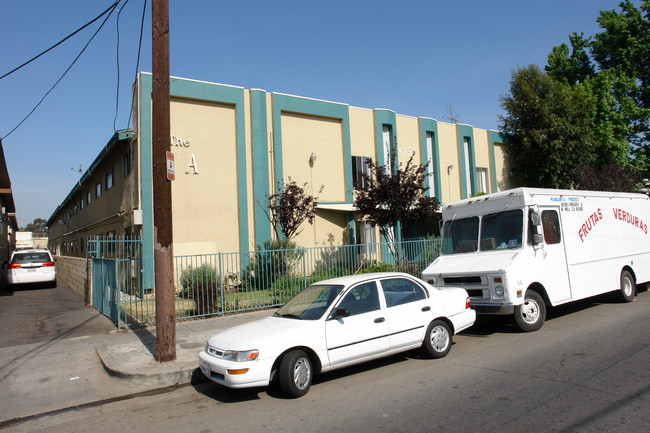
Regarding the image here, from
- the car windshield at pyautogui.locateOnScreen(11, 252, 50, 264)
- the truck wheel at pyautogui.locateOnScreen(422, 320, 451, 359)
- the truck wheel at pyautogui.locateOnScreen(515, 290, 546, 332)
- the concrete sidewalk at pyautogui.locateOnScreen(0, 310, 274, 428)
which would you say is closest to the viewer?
the concrete sidewalk at pyautogui.locateOnScreen(0, 310, 274, 428)

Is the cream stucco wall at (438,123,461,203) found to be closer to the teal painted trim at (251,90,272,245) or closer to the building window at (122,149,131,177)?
the teal painted trim at (251,90,272,245)

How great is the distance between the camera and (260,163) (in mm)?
17438

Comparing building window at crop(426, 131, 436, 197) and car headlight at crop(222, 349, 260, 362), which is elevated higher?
building window at crop(426, 131, 436, 197)

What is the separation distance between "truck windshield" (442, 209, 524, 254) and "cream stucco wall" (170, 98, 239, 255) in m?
8.97

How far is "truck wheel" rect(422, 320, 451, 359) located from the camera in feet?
22.9

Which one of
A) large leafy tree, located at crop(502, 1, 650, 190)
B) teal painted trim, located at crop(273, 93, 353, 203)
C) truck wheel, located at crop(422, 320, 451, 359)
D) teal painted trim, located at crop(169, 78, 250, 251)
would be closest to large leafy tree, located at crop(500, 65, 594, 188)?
large leafy tree, located at crop(502, 1, 650, 190)

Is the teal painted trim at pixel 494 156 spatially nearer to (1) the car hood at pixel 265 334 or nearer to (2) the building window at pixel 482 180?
(2) the building window at pixel 482 180

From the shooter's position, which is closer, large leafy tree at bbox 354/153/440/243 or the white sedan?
the white sedan

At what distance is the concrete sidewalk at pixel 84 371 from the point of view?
607 cm

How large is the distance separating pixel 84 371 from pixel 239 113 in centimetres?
1191

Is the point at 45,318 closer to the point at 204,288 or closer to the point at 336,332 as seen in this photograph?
the point at 204,288

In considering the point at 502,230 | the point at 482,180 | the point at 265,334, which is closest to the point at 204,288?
Answer: the point at 265,334

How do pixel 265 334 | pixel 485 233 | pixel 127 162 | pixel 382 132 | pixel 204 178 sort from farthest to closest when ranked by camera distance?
pixel 382 132 < pixel 127 162 < pixel 204 178 < pixel 485 233 < pixel 265 334

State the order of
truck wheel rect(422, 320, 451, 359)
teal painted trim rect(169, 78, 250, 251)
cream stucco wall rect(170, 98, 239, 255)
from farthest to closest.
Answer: teal painted trim rect(169, 78, 250, 251) < cream stucco wall rect(170, 98, 239, 255) < truck wheel rect(422, 320, 451, 359)
